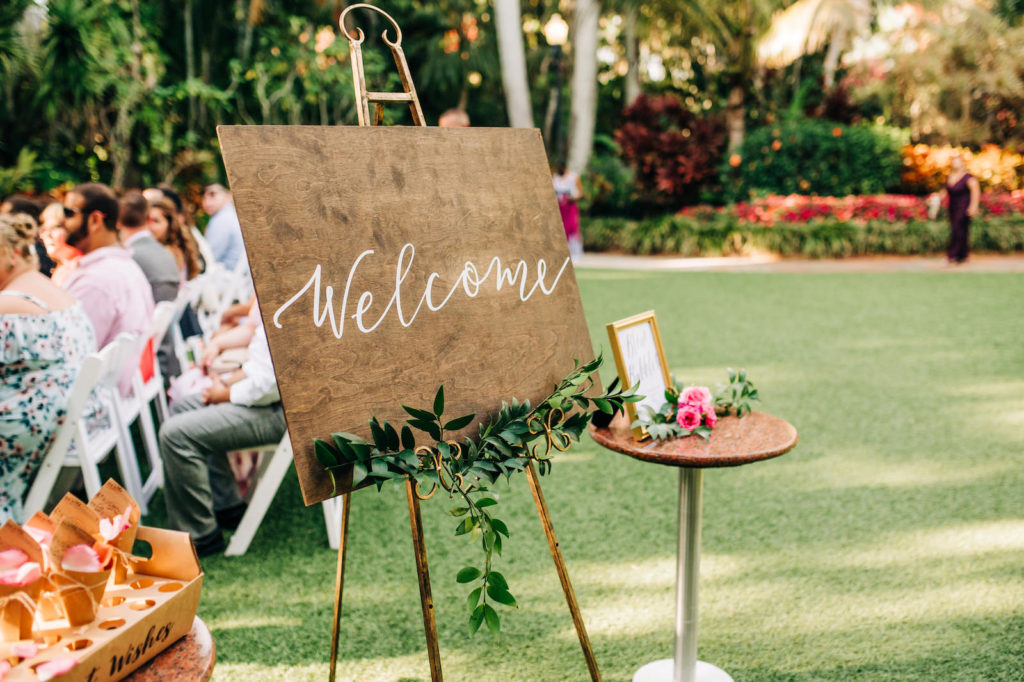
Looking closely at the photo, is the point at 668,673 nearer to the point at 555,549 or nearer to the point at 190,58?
the point at 555,549

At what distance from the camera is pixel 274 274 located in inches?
58.1

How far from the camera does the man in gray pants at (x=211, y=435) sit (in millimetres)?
2785

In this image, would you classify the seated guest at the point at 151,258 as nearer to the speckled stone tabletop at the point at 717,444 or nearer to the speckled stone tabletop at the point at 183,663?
the speckled stone tabletop at the point at 717,444

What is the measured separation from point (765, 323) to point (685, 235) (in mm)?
6459

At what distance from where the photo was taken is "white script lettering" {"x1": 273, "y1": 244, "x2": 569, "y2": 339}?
1530 mm

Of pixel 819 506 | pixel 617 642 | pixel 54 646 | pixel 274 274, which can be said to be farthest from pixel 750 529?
pixel 54 646

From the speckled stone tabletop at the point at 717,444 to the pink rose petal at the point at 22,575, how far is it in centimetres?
119

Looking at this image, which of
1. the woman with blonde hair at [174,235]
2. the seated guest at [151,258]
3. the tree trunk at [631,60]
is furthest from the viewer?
the tree trunk at [631,60]

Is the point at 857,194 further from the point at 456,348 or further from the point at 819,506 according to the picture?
the point at 456,348

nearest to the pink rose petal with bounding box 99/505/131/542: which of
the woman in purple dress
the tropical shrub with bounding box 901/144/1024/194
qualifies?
the woman in purple dress

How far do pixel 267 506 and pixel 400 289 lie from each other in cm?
161

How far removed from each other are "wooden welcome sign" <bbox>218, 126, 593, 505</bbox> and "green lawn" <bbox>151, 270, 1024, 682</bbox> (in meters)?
1.04

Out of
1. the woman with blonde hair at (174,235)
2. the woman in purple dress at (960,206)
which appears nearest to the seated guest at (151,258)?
the woman with blonde hair at (174,235)

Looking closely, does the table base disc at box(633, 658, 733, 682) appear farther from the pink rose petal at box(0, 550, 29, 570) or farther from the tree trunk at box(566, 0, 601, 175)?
the tree trunk at box(566, 0, 601, 175)
